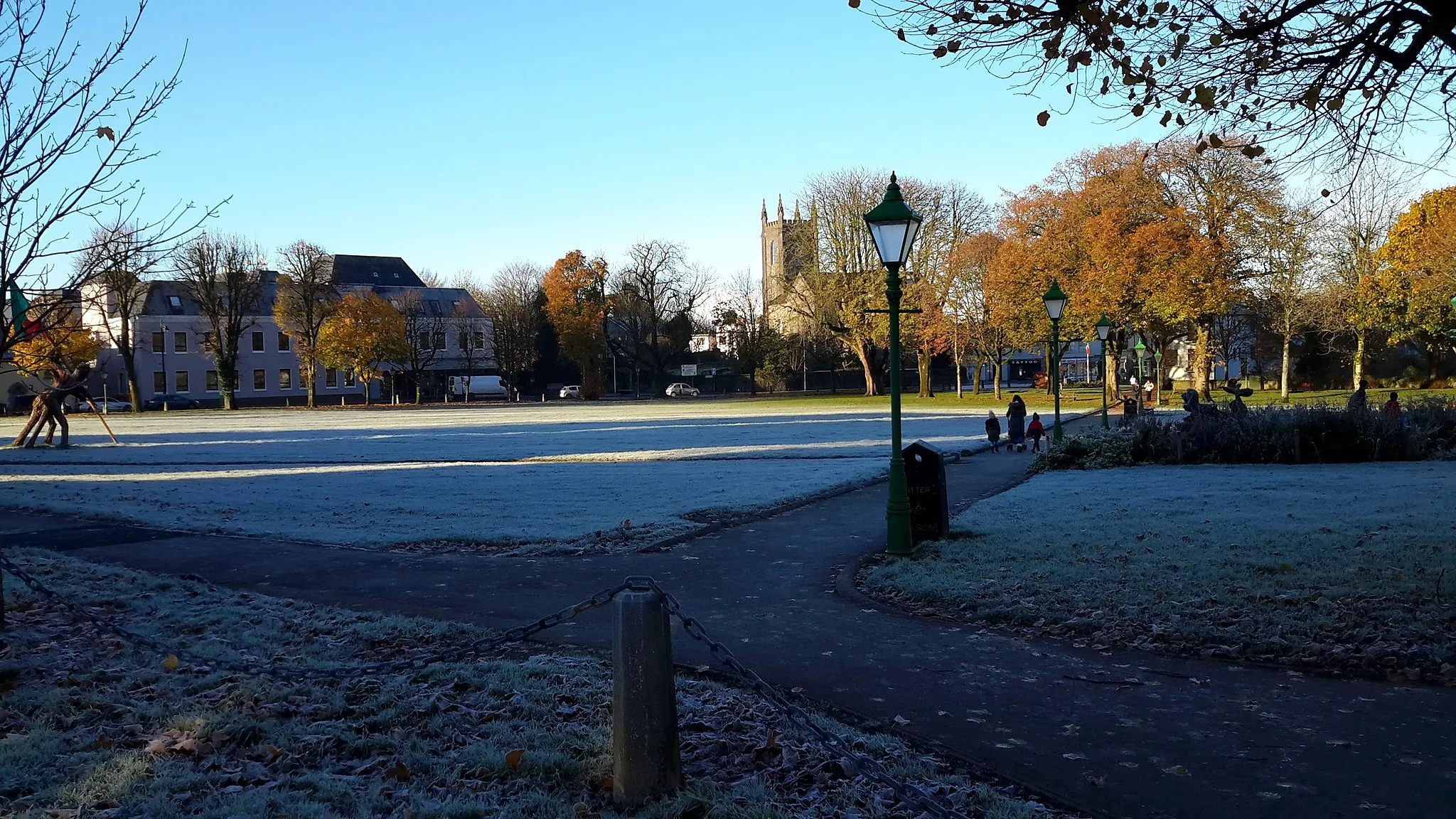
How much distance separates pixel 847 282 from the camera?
65.1 metres

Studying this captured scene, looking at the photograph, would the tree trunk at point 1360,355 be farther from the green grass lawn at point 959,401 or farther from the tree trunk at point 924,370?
the tree trunk at point 924,370

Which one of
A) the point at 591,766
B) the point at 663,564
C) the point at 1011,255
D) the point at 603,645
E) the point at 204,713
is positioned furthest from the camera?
the point at 1011,255

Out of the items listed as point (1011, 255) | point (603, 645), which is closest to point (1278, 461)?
point (603, 645)

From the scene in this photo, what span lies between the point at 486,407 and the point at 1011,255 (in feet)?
116

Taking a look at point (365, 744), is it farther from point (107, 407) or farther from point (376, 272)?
point (376, 272)

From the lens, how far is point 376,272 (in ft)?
304

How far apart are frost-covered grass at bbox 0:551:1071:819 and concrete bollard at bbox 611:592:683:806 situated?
11 cm

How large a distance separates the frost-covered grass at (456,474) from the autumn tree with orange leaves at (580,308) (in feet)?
134

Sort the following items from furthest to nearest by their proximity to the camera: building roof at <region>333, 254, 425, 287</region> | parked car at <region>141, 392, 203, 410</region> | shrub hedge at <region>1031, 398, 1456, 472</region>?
building roof at <region>333, 254, 425, 287</region> → parked car at <region>141, 392, 203, 410</region> → shrub hedge at <region>1031, 398, 1456, 472</region>

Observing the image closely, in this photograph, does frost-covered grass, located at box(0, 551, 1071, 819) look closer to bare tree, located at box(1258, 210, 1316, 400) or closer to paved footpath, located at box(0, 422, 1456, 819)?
paved footpath, located at box(0, 422, 1456, 819)

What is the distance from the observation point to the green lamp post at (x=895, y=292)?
10.2 meters

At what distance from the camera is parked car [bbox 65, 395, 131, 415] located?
6806 cm

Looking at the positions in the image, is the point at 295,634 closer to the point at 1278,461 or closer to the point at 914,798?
the point at 914,798

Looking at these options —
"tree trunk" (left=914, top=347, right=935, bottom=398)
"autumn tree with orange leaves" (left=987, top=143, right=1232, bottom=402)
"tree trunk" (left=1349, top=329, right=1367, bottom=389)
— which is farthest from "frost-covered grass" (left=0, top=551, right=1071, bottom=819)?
"tree trunk" (left=914, top=347, right=935, bottom=398)
